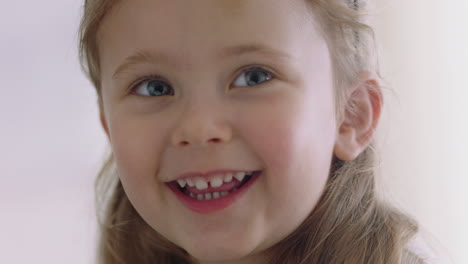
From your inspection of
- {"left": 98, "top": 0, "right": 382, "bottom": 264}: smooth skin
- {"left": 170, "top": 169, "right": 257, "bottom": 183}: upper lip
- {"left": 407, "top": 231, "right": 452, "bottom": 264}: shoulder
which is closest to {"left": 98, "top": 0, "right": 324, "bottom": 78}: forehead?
{"left": 98, "top": 0, "right": 382, "bottom": 264}: smooth skin

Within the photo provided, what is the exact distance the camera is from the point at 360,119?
A: 0.92 metres

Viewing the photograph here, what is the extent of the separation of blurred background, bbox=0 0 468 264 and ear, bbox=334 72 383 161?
51 centimetres

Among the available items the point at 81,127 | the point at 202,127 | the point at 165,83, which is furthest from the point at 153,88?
the point at 81,127

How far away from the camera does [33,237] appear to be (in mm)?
1473

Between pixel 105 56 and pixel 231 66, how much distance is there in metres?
0.19

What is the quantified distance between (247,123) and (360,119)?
20 centimetres

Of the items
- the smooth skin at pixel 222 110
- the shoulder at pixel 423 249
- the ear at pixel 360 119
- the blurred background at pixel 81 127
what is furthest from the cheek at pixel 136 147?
the blurred background at pixel 81 127

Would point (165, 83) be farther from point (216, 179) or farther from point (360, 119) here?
point (360, 119)

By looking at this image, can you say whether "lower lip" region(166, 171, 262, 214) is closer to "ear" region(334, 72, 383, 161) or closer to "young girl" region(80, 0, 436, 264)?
"young girl" region(80, 0, 436, 264)

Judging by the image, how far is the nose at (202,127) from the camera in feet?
2.52

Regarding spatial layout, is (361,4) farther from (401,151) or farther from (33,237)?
(33,237)

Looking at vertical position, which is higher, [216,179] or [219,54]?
[219,54]

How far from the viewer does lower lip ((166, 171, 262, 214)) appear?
81 centimetres

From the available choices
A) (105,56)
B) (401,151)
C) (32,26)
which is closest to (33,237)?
(32,26)
